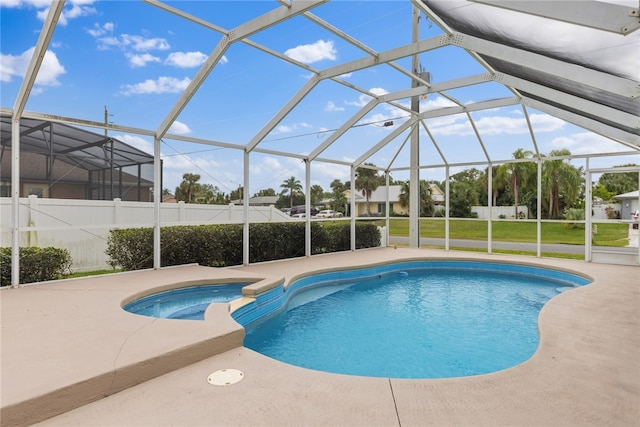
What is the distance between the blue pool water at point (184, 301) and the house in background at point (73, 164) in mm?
2726

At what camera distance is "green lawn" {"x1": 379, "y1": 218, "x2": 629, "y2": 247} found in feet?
44.0

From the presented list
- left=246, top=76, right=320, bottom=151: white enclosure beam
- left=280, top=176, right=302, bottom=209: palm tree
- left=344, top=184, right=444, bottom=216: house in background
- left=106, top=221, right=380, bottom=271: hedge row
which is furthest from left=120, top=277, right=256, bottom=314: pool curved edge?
left=344, top=184, right=444, bottom=216: house in background

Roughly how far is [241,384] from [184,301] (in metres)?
3.44

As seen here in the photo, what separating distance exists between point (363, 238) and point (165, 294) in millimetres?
7939

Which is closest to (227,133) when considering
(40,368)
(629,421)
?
(40,368)

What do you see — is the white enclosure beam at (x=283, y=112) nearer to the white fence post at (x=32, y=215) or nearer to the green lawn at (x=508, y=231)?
the white fence post at (x=32, y=215)

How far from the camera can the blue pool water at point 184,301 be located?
202 inches

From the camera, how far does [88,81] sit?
8.77 metres

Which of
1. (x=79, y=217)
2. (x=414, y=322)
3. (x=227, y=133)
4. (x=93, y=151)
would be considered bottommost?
(x=414, y=322)

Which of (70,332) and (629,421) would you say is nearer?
(629,421)

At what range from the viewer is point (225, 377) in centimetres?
283

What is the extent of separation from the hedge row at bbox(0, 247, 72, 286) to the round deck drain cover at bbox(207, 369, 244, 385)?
508 centimetres

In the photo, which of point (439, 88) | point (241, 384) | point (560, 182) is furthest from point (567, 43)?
point (560, 182)

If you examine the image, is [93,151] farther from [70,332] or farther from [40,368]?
[40,368]
